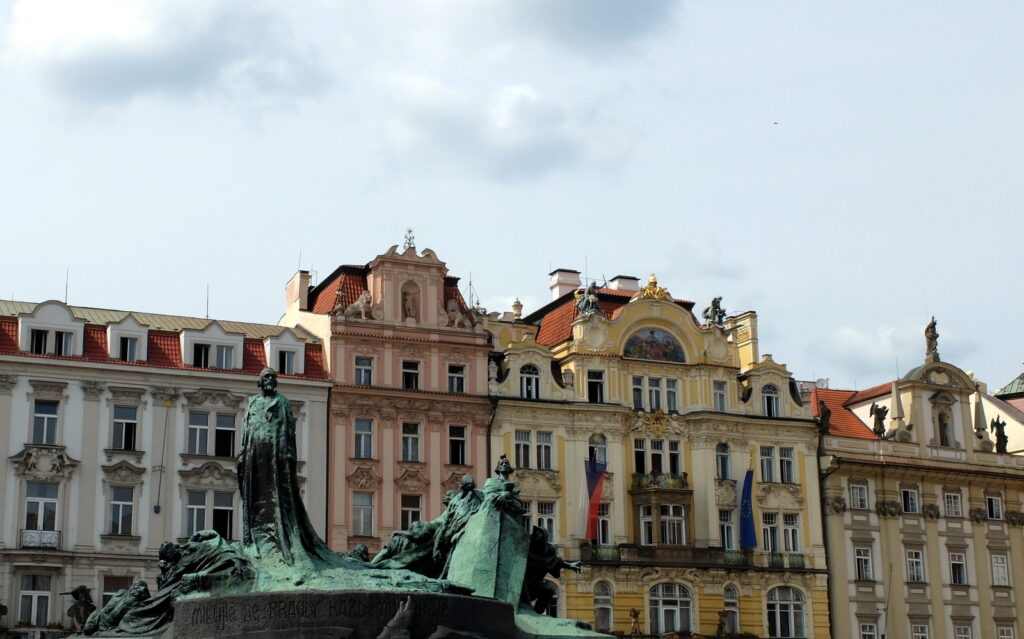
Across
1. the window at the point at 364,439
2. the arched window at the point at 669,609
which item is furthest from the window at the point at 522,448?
the arched window at the point at 669,609

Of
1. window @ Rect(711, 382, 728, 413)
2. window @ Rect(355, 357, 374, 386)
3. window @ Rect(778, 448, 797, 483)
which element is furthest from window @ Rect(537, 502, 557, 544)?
window @ Rect(778, 448, 797, 483)

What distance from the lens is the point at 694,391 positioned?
5044 centimetres

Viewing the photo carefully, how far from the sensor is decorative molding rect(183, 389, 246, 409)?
4375cm

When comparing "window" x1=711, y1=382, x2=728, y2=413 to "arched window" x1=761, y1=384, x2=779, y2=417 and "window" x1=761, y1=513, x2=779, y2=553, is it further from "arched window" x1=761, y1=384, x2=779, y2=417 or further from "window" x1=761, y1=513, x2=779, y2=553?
"window" x1=761, y1=513, x2=779, y2=553

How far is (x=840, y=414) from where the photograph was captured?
55.1m

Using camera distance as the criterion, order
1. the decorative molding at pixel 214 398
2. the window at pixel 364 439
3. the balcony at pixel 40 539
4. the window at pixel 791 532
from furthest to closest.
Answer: the window at pixel 791 532, the window at pixel 364 439, the decorative molding at pixel 214 398, the balcony at pixel 40 539

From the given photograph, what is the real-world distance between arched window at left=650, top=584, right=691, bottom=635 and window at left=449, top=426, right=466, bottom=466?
22.6 feet

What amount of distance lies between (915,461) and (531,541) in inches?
1382

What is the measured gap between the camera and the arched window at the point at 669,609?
157 feet

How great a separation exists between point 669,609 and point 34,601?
18200 millimetres

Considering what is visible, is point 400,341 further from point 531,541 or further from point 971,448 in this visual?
point 531,541

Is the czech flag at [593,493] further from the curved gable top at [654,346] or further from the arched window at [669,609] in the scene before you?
the curved gable top at [654,346]

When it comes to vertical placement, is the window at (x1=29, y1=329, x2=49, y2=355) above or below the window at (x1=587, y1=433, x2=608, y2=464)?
above

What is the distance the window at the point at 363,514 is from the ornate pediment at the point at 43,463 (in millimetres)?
7711
